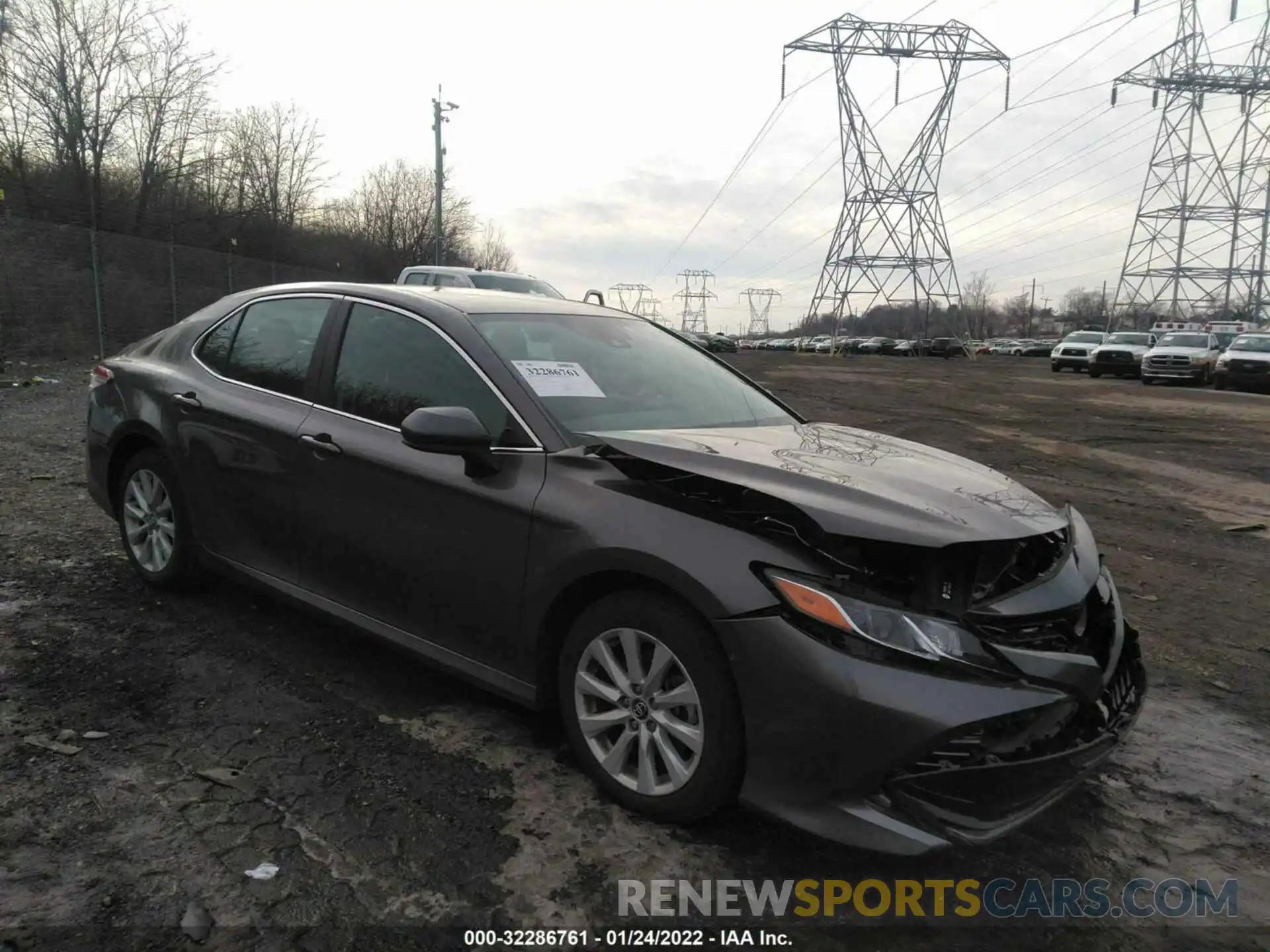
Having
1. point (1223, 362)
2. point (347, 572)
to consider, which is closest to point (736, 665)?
point (347, 572)

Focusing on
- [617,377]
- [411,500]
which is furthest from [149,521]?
[617,377]

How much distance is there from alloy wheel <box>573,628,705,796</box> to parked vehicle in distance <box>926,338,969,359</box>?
58807 millimetres

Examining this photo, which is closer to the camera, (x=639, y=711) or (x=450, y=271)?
(x=639, y=711)

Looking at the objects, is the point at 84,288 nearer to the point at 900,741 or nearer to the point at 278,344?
the point at 278,344

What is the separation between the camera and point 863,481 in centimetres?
258

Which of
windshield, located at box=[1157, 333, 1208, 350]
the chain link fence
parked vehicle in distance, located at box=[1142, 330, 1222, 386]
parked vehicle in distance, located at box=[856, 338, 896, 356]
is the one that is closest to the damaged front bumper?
the chain link fence

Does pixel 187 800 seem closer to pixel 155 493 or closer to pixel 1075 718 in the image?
pixel 155 493

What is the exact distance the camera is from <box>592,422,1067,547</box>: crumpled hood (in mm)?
2299

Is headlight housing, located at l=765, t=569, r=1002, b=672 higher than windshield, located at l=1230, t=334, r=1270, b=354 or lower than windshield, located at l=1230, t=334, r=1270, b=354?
lower

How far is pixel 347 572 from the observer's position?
3.23m

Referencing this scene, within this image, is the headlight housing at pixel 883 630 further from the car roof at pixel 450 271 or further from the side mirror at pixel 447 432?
the car roof at pixel 450 271

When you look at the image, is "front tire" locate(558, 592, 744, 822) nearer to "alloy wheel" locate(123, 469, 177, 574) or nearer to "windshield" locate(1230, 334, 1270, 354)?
"alloy wheel" locate(123, 469, 177, 574)

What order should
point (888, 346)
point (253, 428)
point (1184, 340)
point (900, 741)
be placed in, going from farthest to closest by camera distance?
point (888, 346), point (1184, 340), point (253, 428), point (900, 741)

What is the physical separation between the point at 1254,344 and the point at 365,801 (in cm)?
2761
